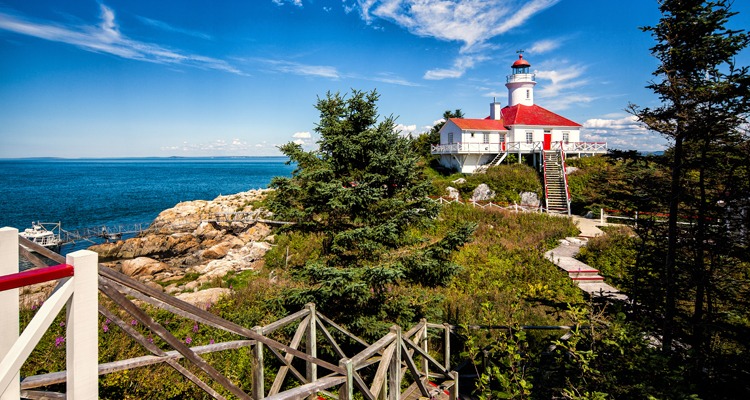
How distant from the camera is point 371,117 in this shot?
8.56m

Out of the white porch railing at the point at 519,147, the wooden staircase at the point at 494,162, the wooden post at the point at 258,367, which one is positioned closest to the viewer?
the wooden post at the point at 258,367

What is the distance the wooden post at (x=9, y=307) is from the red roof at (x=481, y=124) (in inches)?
1224

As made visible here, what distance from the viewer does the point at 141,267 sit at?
1856 centimetres

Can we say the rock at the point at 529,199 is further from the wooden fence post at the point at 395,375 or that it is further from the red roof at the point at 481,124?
the wooden fence post at the point at 395,375

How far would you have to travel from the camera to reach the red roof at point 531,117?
3186 centimetres

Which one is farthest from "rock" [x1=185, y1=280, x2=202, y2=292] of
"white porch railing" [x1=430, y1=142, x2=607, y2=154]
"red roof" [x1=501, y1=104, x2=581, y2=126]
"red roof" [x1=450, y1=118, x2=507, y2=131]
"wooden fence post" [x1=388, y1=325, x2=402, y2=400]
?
"red roof" [x1=501, y1=104, x2=581, y2=126]

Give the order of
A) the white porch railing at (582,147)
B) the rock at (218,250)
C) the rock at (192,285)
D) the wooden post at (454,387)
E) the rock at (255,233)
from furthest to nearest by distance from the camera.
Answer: the white porch railing at (582,147) < the rock at (255,233) < the rock at (218,250) < the rock at (192,285) < the wooden post at (454,387)

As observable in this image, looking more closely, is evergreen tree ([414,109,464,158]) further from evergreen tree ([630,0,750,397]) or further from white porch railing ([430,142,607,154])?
evergreen tree ([630,0,750,397])

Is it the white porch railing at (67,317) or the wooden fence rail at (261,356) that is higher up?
the white porch railing at (67,317)

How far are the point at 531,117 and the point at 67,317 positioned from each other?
1407 inches

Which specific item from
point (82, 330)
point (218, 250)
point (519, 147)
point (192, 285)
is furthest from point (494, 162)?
point (82, 330)

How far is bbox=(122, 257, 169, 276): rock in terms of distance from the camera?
1809 cm

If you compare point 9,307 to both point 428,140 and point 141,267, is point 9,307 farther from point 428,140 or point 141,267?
point 428,140

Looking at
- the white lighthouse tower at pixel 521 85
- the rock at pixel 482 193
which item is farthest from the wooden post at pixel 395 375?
the white lighthouse tower at pixel 521 85
